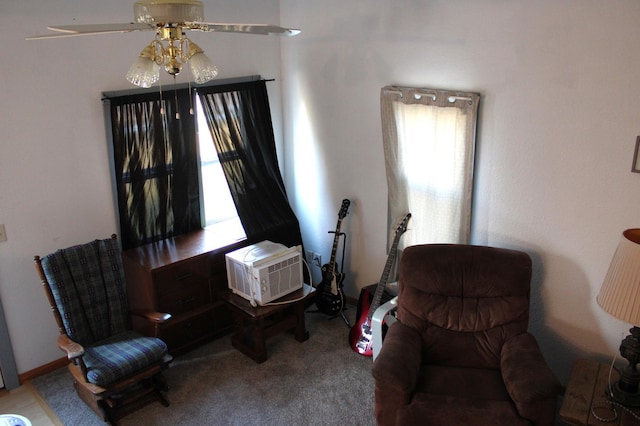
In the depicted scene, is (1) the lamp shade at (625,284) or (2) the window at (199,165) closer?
(1) the lamp shade at (625,284)

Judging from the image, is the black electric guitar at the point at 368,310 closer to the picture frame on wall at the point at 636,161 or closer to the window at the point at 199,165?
the window at the point at 199,165

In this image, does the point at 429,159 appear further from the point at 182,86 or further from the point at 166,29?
the point at 166,29

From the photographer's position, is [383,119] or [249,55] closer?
[383,119]

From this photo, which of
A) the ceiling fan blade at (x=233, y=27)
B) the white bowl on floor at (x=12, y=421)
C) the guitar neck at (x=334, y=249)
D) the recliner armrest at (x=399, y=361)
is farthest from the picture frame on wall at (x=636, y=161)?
the white bowl on floor at (x=12, y=421)

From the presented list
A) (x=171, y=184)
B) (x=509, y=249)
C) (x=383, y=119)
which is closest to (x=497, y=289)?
(x=509, y=249)

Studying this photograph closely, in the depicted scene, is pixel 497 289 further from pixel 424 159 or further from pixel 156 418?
pixel 156 418

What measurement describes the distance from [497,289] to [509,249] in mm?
310

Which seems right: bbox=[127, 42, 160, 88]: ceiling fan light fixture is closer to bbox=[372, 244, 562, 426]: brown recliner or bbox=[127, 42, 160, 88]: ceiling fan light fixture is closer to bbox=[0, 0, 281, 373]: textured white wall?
bbox=[0, 0, 281, 373]: textured white wall

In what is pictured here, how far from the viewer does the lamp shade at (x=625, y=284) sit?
7.47 ft

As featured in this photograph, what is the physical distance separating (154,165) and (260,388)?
5.42 feet

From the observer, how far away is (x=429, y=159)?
11.9 ft

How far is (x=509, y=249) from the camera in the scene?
3.30 m

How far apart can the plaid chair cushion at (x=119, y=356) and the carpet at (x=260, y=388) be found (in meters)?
0.35

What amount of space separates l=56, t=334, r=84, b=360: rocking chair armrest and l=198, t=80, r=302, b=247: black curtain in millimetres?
1444
